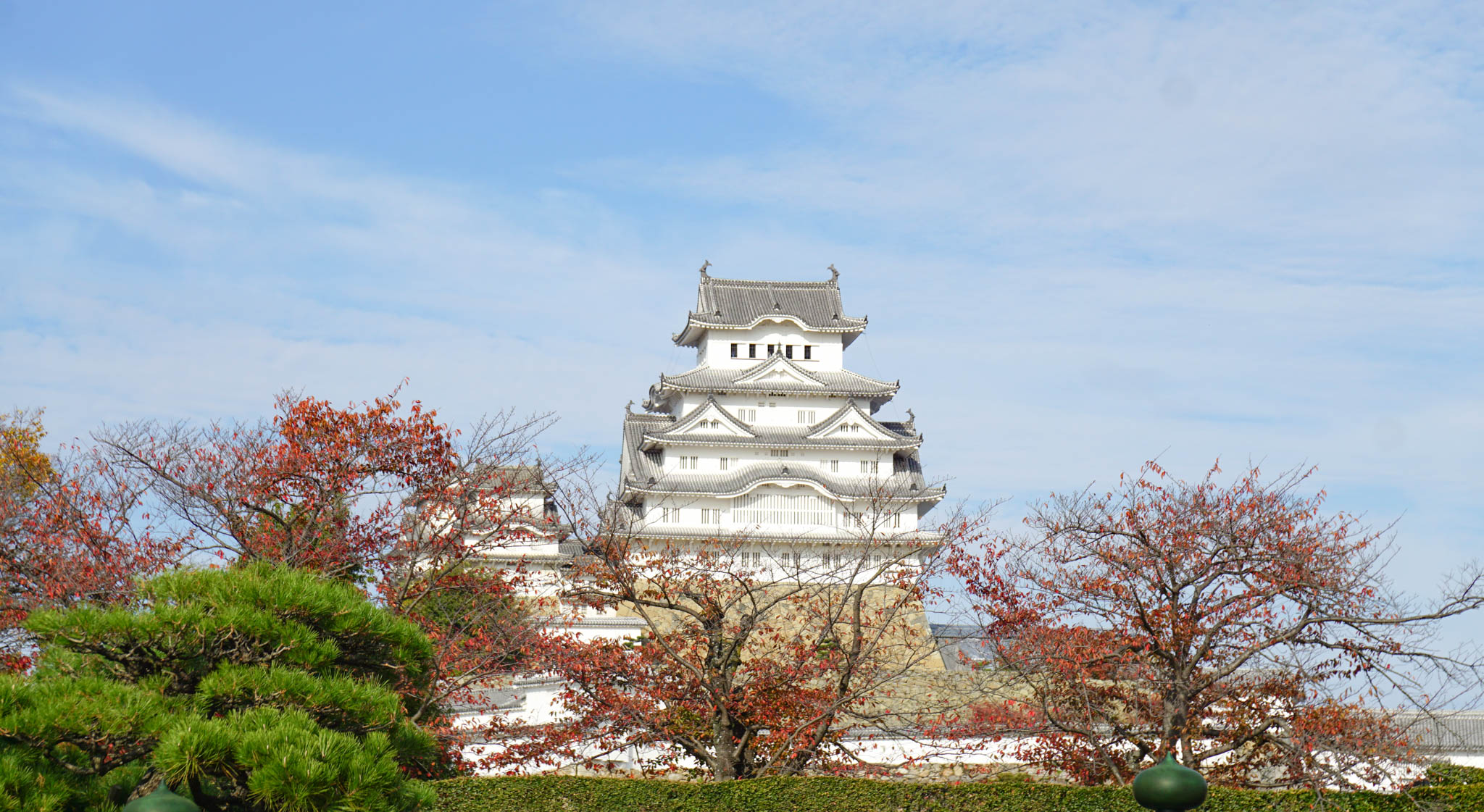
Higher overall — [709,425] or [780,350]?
[780,350]

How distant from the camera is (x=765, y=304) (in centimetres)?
4244

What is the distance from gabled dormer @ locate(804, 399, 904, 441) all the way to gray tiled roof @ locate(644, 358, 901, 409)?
1.00m

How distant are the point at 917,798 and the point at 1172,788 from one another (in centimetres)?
786

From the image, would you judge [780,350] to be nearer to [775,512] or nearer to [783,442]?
[783,442]

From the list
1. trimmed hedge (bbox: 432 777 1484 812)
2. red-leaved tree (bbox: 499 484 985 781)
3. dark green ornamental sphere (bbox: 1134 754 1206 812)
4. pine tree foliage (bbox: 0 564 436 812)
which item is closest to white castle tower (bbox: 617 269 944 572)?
red-leaved tree (bbox: 499 484 985 781)

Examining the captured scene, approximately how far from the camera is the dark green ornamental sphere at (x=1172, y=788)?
223 inches

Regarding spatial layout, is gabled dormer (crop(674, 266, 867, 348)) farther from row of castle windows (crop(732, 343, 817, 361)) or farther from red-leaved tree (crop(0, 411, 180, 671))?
red-leaved tree (crop(0, 411, 180, 671))

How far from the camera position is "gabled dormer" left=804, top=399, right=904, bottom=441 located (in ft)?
130

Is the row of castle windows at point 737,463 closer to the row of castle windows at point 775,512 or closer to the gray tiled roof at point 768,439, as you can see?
the gray tiled roof at point 768,439

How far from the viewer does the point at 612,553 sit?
1345 centimetres

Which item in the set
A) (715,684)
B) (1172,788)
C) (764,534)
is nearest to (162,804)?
(1172,788)

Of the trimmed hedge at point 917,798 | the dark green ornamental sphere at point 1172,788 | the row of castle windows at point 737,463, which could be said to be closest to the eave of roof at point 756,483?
the row of castle windows at point 737,463

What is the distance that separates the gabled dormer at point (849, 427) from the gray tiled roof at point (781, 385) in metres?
1.00

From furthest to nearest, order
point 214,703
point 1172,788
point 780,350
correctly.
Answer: point 780,350 < point 214,703 < point 1172,788
